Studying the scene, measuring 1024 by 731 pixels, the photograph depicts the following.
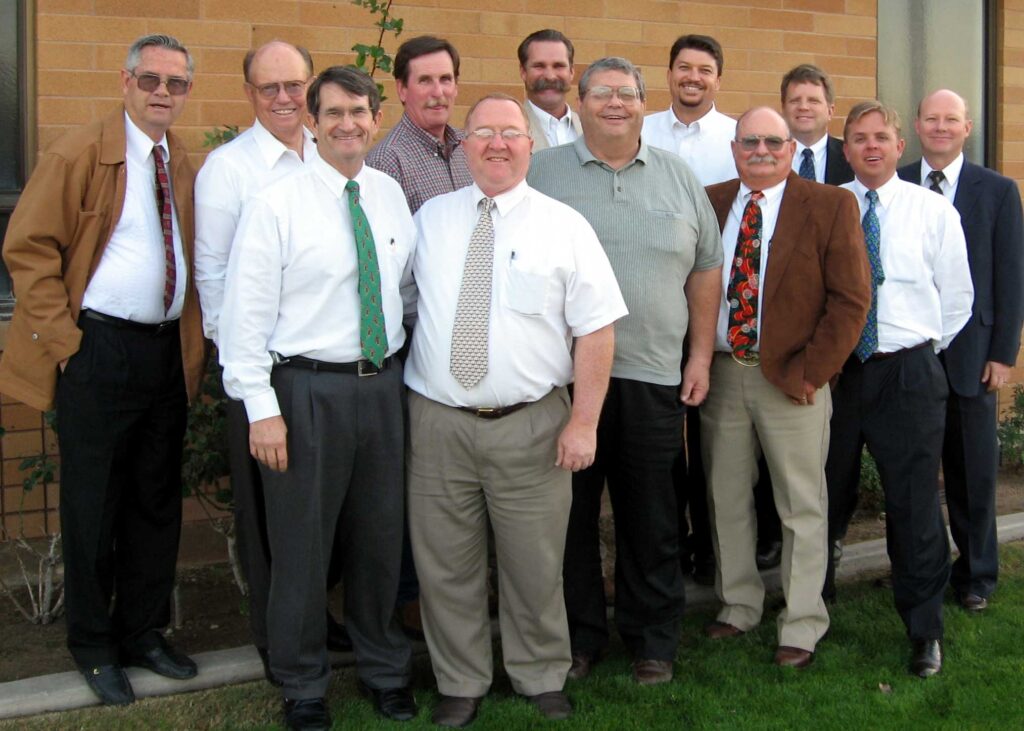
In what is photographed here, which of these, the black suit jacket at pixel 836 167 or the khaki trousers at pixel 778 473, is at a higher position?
the black suit jacket at pixel 836 167

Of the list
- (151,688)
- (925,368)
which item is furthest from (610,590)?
(151,688)

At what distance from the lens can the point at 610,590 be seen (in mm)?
5188

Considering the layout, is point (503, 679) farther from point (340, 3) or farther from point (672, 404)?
point (340, 3)

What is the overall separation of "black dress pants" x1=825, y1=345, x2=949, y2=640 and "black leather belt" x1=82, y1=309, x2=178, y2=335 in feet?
8.12

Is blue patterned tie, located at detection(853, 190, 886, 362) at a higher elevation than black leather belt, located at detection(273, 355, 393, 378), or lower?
higher

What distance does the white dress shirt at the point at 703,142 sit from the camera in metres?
5.04

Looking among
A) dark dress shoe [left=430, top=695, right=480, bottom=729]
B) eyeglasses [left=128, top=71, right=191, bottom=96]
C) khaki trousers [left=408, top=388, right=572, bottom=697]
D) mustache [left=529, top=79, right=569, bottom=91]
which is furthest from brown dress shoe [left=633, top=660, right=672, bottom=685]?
eyeglasses [left=128, top=71, right=191, bottom=96]

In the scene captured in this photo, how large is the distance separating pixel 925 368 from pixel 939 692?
45.4 inches

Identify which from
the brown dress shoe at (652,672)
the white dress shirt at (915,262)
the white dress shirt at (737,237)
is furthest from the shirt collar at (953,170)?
the brown dress shoe at (652,672)

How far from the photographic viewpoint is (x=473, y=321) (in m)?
3.67

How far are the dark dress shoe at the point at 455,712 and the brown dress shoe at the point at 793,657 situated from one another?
117 cm

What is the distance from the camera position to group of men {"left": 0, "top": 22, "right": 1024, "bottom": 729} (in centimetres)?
366

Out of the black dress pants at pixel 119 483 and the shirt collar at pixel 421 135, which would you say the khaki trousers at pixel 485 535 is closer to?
the black dress pants at pixel 119 483

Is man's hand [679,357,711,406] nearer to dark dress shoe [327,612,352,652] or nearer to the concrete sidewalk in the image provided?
the concrete sidewalk
